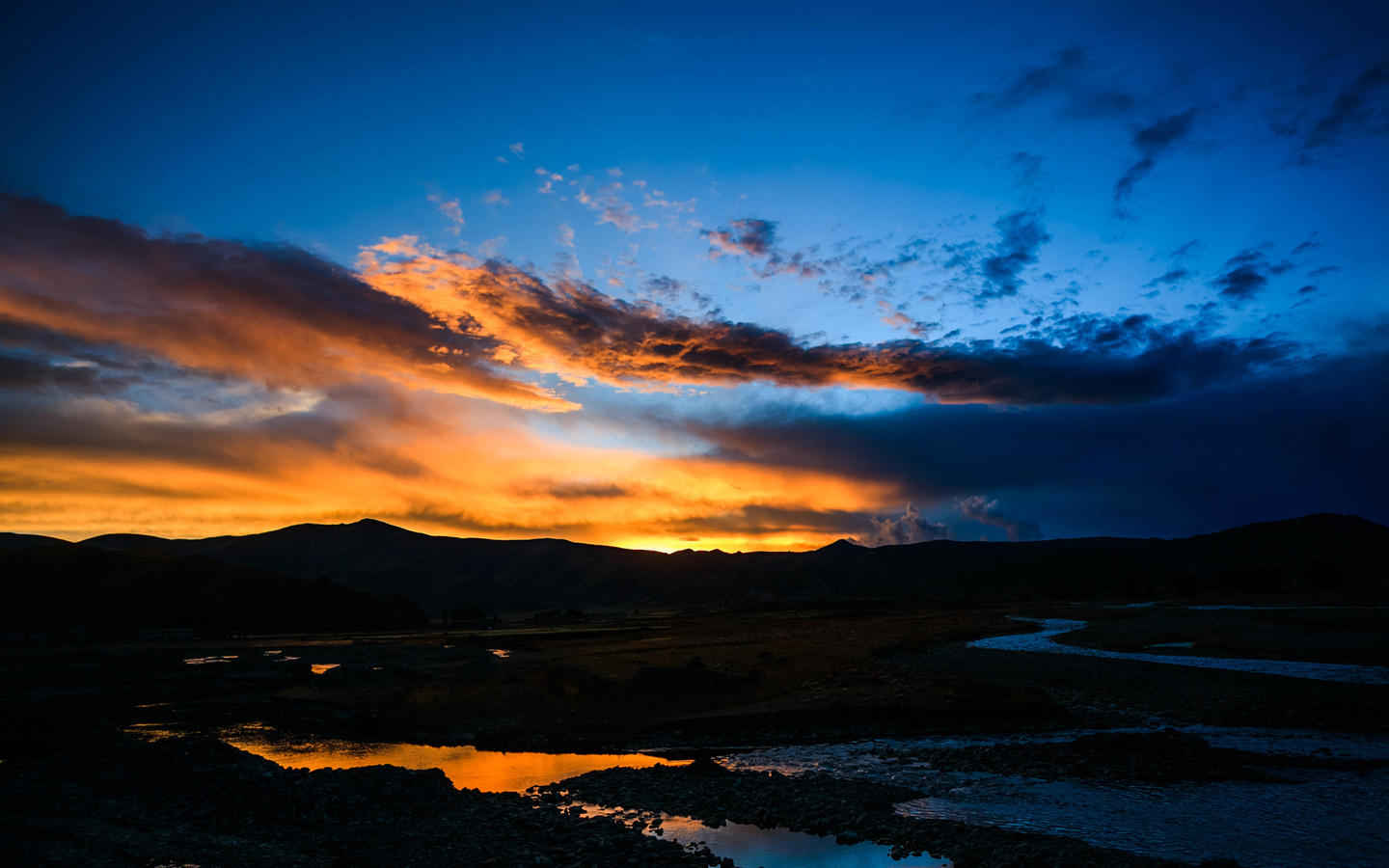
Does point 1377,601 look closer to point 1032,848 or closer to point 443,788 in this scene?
point 1032,848

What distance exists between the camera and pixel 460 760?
28.9 m

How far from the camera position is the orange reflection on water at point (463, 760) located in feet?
84.2

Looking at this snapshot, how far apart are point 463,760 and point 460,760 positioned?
114 mm

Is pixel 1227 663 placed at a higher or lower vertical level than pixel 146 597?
lower

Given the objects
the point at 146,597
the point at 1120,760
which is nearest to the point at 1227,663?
the point at 1120,760

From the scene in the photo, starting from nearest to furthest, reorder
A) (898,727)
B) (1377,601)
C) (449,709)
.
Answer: (898,727) < (449,709) < (1377,601)

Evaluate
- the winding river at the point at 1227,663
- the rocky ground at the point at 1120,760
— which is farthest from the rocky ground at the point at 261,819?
the winding river at the point at 1227,663

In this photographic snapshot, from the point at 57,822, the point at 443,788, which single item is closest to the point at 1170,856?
the point at 443,788

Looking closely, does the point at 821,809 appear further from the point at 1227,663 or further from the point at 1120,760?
the point at 1227,663

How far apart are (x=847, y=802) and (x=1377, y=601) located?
9907 centimetres

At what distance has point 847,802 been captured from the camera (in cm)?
2077

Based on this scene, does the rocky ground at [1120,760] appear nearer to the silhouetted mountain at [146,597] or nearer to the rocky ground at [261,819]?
the rocky ground at [261,819]

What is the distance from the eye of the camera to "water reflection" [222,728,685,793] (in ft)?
84.1

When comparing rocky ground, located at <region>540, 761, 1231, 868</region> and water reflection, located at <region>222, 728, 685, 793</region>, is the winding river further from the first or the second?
water reflection, located at <region>222, 728, 685, 793</region>
